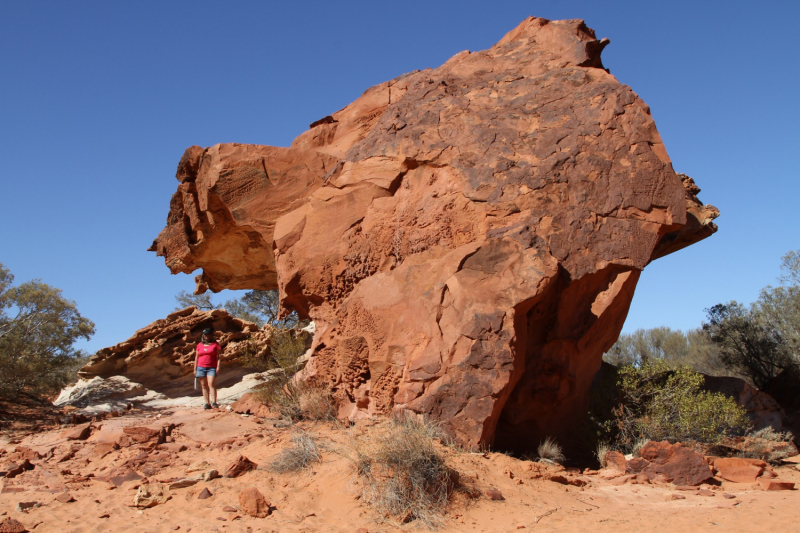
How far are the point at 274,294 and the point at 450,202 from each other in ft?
57.7

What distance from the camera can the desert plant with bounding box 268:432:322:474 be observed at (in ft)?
18.5

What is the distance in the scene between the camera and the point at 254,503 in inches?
192

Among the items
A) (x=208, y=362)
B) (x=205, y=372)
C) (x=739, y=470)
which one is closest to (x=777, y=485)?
(x=739, y=470)

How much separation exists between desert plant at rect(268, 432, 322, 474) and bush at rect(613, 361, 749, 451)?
13.8ft

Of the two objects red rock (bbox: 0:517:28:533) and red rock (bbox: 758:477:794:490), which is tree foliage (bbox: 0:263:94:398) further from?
red rock (bbox: 758:477:794:490)

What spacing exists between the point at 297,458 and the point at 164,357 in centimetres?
621

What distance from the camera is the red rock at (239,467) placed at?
5641 mm

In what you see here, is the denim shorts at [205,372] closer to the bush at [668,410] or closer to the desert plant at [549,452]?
the desert plant at [549,452]

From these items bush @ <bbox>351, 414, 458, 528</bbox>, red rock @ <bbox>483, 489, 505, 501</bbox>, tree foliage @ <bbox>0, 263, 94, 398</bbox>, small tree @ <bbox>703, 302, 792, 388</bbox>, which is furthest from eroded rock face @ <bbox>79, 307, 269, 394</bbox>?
small tree @ <bbox>703, 302, 792, 388</bbox>

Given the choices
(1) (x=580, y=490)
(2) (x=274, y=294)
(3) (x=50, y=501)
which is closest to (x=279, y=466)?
(3) (x=50, y=501)

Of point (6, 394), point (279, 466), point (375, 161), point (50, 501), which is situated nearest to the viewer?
point (50, 501)

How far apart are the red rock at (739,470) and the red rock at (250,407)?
5.64 m

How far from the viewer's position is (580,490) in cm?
592

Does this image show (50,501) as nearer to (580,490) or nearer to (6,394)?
(580,490)
